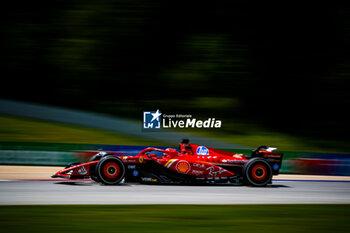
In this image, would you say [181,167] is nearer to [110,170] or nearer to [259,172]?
[110,170]

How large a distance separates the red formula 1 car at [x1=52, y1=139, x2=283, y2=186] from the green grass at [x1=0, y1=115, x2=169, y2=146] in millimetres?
9477

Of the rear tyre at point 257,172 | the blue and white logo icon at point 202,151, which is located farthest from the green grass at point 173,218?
the blue and white logo icon at point 202,151

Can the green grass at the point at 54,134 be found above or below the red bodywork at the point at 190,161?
above

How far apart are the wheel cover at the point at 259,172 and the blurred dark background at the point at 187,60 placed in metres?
14.3

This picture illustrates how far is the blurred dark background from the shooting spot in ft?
85.0

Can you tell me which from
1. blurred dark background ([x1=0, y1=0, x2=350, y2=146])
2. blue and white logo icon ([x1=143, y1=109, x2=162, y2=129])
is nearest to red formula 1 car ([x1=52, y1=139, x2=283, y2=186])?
blue and white logo icon ([x1=143, y1=109, x2=162, y2=129])

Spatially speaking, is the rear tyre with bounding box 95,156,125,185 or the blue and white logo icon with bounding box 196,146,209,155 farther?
the blue and white logo icon with bounding box 196,146,209,155

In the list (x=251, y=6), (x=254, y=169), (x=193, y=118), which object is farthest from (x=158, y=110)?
(x=254, y=169)

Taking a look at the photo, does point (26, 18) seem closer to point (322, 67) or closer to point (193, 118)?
point (193, 118)

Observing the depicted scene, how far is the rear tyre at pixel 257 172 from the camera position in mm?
11031

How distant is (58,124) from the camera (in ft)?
72.0
